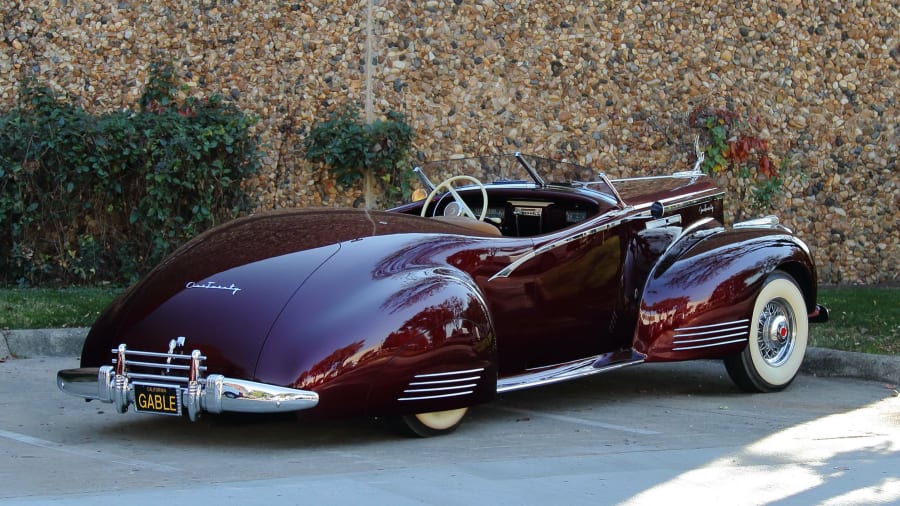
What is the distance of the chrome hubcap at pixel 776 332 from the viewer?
288 inches

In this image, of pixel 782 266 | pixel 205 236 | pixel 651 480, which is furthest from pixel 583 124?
pixel 651 480

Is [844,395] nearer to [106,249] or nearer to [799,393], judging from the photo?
[799,393]

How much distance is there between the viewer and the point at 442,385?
219 inches

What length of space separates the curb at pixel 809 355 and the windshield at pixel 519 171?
225cm

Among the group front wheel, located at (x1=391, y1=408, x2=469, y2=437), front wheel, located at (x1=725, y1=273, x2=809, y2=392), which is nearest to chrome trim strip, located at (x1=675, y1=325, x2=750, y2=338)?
front wheel, located at (x1=725, y1=273, x2=809, y2=392)

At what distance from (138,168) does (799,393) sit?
6.29 m

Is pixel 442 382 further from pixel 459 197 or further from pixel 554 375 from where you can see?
pixel 459 197

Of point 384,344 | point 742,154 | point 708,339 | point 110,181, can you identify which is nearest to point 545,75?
point 742,154

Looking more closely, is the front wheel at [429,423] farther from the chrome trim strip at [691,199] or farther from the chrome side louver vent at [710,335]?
the chrome trim strip at [691,199]

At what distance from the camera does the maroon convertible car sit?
529 centimetres

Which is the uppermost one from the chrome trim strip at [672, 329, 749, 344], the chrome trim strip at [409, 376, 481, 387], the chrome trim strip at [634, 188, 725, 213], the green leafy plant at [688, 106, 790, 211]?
the green leafy plant at [688, 106, 790, 211]

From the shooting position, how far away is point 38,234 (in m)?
10.8

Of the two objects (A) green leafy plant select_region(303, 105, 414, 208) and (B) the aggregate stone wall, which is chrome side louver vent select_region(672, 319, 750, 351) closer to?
(A) green leafy plant select_region(303, 105, 414, 208)

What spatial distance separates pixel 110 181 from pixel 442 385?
6.09 metres
